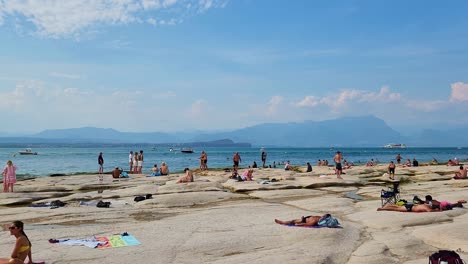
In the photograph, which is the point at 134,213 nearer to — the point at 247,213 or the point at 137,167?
the point at 247,213

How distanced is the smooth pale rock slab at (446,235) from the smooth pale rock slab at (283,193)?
425 inches

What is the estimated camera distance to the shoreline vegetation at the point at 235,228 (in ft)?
39.0

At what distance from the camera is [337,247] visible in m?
12.8

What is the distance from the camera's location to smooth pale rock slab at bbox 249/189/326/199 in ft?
83.6

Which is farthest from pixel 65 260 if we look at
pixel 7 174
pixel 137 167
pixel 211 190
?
pixel 137 167

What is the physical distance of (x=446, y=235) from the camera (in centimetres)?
1384

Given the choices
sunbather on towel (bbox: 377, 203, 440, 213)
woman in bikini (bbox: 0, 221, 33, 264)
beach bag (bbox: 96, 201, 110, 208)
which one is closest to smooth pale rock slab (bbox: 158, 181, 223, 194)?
beach bag (bbox: 96, 201, 110, 208)

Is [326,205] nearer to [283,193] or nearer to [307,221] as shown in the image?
[283,193]

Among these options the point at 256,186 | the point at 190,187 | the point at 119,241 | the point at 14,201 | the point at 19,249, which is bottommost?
the point at 14,201

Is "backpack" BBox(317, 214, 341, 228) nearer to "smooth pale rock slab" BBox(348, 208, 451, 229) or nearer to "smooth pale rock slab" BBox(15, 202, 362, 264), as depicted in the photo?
"smooth pale rock slab" BBox(15, 202, 362, 264)

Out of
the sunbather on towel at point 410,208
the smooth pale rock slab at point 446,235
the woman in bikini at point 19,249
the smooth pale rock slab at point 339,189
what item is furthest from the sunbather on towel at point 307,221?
the smooth pale rock slab at point 339,189

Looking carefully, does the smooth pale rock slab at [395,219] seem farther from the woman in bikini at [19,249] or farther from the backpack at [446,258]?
the woman in bikini at [19,249]

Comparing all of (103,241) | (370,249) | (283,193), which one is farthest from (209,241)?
(283,193)

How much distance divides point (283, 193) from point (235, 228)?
1119 centimetres
